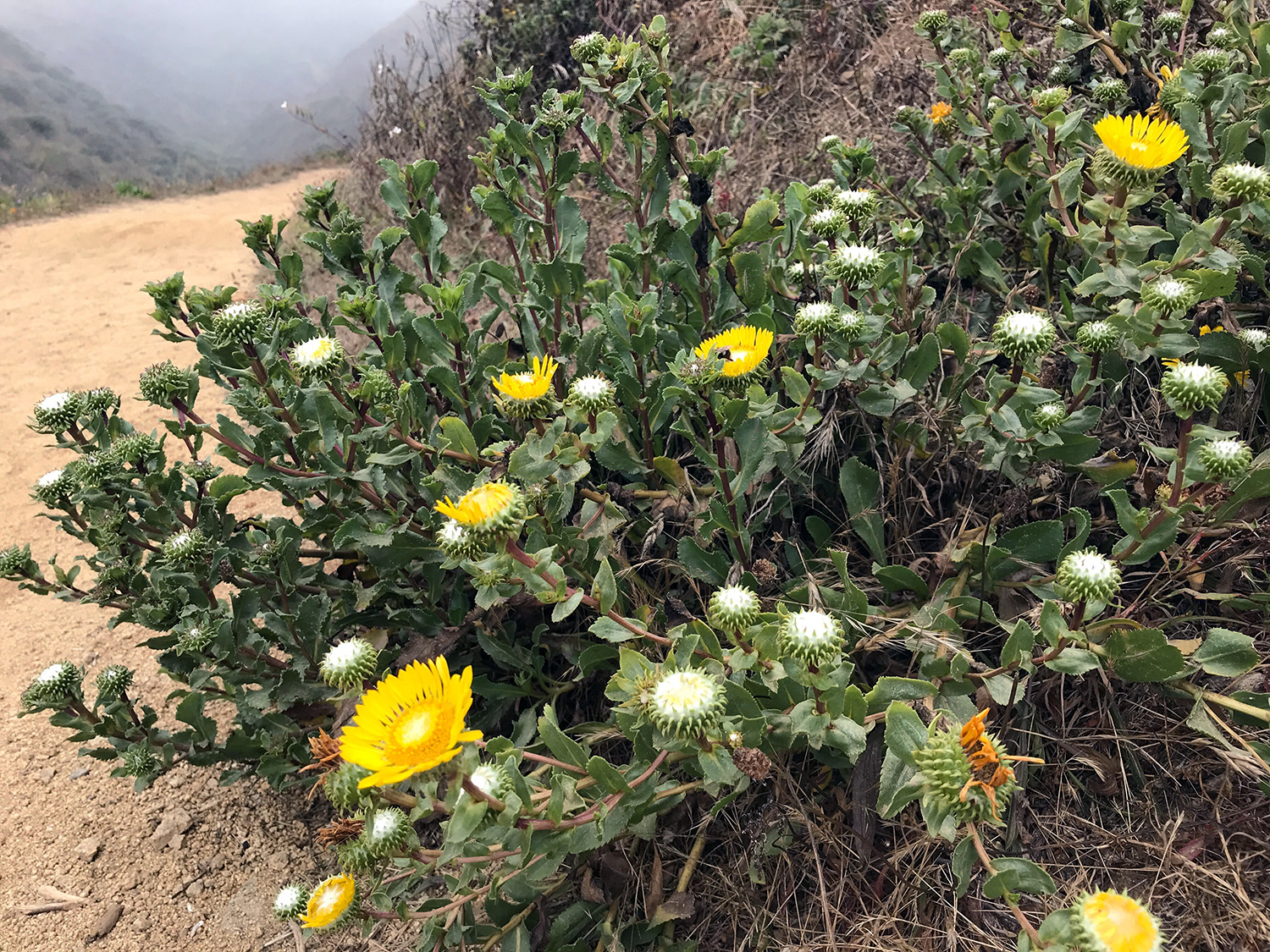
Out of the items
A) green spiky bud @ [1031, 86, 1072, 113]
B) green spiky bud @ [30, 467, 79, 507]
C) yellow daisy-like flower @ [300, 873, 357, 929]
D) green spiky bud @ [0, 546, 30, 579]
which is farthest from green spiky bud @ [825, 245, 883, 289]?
green spiky bud @ [0, 546, 30, 579]

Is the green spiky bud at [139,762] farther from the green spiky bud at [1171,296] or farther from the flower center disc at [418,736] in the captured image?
the green spiky bud at [1171,296]

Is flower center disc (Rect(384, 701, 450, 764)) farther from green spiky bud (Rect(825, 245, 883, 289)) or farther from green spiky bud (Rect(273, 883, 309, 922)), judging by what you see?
green spiky bud (Rect(825, 245, 883, 289))

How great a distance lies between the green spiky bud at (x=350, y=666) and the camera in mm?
1682

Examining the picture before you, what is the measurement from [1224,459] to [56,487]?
3019mm

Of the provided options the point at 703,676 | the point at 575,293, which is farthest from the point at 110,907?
the point at 575,293

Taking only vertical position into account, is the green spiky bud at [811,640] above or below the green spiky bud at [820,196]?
below

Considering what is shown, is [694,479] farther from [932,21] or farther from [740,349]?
[932,21]

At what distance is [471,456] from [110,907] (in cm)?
189

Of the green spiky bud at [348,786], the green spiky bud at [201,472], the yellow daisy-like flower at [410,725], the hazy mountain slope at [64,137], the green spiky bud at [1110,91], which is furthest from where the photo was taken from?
the hazy mountain slope at [64,137]

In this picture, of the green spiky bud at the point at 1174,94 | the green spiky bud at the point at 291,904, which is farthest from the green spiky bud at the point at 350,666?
the green spiky bud at the point at 1174,94

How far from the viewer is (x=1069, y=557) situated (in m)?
1.55

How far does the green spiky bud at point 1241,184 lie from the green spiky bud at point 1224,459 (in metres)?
0.73

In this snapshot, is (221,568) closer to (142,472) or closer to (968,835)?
(142,472)

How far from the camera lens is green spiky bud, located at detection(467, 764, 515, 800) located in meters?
1.39
